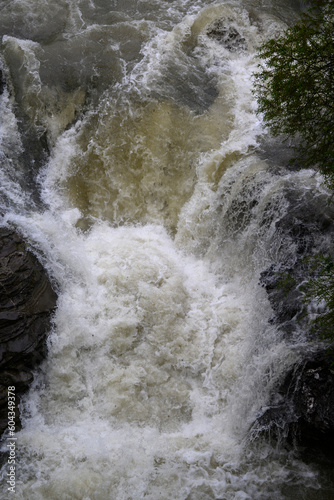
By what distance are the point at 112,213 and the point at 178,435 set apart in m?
4.60

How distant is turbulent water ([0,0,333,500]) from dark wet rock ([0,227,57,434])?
0.80ft

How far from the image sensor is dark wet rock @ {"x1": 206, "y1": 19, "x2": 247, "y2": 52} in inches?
420

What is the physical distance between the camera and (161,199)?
8859 millimetres

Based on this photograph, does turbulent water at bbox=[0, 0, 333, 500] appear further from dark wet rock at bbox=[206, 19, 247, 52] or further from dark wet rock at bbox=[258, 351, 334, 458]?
dark wet rock at bbox=[258, 351, 334, 458]

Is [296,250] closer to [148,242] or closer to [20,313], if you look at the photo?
[148,242]

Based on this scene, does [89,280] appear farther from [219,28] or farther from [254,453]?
[219,28]

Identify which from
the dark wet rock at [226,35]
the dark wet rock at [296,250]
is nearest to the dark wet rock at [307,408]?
the dark wet rock at [296,250]

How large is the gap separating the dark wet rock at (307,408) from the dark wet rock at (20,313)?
3.41 meters

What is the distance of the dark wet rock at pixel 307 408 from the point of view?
518cm

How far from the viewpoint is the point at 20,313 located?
255 inches

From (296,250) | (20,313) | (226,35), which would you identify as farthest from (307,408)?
(226,35)

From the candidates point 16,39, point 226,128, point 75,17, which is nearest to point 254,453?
point 226,128

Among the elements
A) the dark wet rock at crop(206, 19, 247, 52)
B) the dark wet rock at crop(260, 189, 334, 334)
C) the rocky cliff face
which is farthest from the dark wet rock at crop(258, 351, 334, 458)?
the dark wet rock at crop(206, 19, 247, 52)

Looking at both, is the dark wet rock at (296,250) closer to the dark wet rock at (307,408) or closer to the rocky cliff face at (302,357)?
the rocky cliff face at (302,357)
